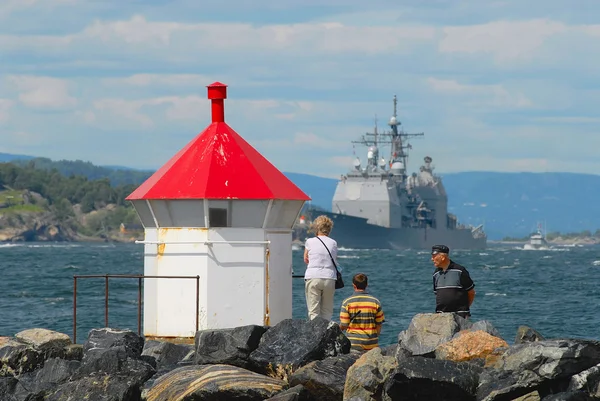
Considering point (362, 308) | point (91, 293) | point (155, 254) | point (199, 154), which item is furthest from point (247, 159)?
point (91, 293)

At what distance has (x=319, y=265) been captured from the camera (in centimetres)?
833

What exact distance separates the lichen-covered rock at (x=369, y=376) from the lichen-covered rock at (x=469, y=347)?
34 cm

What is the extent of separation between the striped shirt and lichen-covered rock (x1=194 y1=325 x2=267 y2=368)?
0.60 meters

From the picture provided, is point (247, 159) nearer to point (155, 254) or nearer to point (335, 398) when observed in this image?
point (155, 254)

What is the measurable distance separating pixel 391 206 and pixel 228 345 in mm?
94470

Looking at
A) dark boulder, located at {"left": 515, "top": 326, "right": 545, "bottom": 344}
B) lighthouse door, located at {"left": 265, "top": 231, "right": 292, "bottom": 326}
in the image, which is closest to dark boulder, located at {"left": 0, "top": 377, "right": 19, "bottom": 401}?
lighthouse door, located at {"left": 265, "top": 231, "right": 292, "bottom": 326}

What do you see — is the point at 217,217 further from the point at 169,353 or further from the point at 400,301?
the point at 400,301

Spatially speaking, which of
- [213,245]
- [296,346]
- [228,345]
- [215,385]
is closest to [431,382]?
[296,346]

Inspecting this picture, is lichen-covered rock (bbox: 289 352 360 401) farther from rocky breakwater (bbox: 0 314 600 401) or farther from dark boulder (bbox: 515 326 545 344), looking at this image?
dark boulder (bbox: 515 326 545 344)

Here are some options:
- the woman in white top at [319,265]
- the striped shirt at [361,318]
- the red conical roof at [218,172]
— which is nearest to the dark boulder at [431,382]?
the striped shirt at [361,318]

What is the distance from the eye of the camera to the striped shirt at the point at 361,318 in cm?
800

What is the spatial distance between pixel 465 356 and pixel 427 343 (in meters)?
0.29

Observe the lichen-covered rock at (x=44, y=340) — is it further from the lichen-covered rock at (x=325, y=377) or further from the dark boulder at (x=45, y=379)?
the lichen-covered rock at (x=325, y=377)

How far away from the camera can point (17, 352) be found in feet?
27.0
